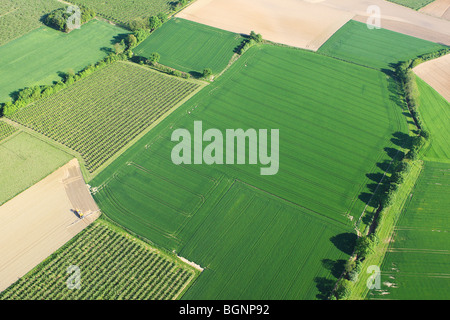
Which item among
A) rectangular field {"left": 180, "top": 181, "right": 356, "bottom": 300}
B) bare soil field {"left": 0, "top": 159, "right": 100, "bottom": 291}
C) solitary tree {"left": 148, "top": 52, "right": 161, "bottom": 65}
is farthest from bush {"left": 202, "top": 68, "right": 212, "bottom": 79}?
bare soil field {"left": 0, "top": 159, "right": 100, "bottom": 291}

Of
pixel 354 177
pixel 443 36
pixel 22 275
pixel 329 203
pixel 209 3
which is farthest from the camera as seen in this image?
pixel 209 3

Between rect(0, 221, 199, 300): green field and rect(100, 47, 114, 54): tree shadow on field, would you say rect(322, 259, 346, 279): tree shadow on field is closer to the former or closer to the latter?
rect(0, 221, 199, 300): green field

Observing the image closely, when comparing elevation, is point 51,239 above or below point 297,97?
below

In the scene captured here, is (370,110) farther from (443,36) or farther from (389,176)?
(443,36)

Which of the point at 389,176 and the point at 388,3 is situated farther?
the point at 388,3

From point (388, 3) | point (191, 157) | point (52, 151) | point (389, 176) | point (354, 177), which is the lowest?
point (52, 151)

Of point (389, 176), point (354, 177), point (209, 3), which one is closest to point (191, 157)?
point (354, 177)

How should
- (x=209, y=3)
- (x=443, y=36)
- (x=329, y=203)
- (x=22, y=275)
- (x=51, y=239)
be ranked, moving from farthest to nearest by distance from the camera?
(x=209, y=3) < (x=443, y=36) < (x=329, y=203) < (x=51, y=239) < (x=22, y=275)
